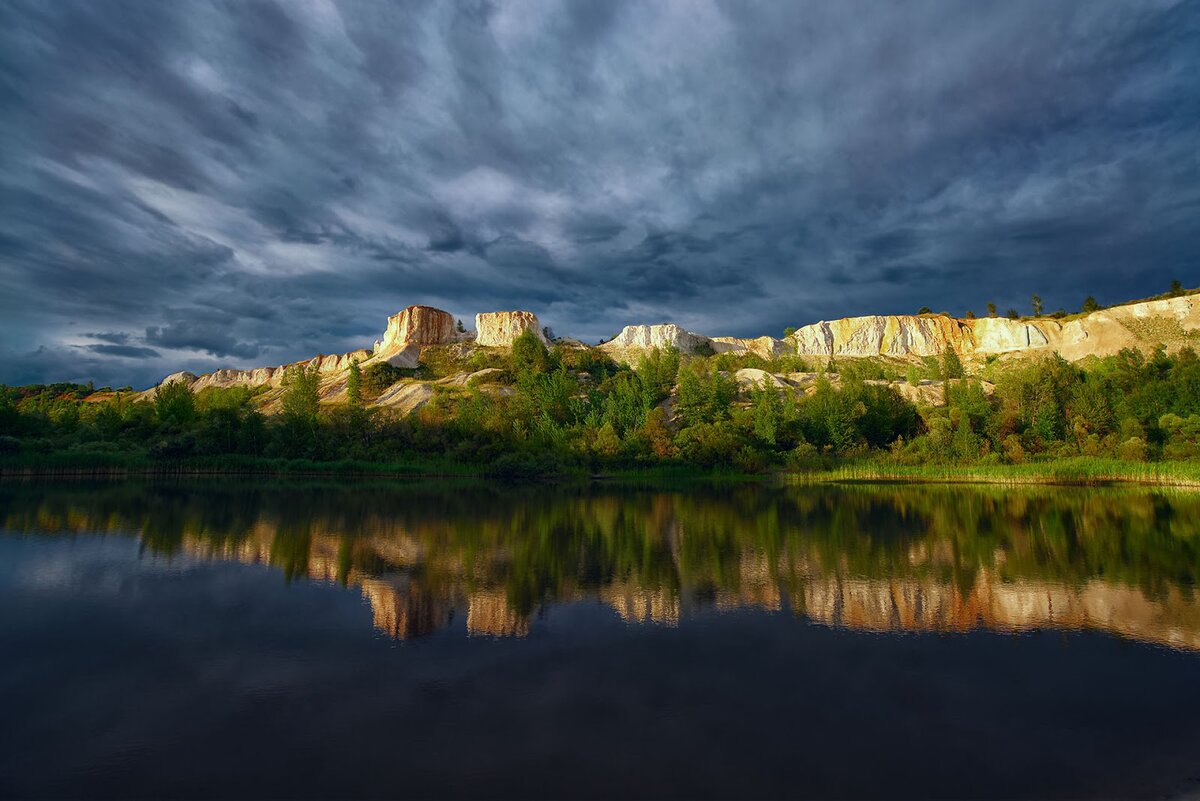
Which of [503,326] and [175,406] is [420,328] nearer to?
[503,326]

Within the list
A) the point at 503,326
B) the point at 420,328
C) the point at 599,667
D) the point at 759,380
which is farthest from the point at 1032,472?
the point at 420,328

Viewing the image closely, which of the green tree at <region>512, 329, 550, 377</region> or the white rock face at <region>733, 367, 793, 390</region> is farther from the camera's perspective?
the green tree at <region>512, 329, 550, 377</region>

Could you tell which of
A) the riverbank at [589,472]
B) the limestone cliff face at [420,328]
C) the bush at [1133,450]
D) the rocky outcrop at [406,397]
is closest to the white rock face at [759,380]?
the riverbank at [589,472]

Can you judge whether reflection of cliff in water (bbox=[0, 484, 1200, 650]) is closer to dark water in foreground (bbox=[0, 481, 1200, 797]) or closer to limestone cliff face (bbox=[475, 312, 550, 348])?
dark water in foreground (bbox=[0, 481, 1200, 797])

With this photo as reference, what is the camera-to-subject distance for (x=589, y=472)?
4647cm

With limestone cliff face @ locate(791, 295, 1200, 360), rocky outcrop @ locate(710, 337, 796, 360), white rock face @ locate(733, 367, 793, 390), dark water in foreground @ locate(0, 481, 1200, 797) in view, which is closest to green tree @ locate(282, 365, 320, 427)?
dark water in foreground @ locate(0, 481, 1200, 797)

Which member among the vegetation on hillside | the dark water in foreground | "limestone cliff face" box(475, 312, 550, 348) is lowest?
the dark water in foreground

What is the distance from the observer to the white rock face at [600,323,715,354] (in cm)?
10619

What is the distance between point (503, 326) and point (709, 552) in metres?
97.8

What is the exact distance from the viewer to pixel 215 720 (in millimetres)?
6422

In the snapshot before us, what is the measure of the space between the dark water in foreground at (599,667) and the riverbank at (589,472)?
2597cm

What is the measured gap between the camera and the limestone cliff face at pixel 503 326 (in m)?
109

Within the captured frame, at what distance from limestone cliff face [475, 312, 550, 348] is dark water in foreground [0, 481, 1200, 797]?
92.7 m

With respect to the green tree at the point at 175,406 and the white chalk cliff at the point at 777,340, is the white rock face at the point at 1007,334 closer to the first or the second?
the white chalk cliff at the point at 777,340
